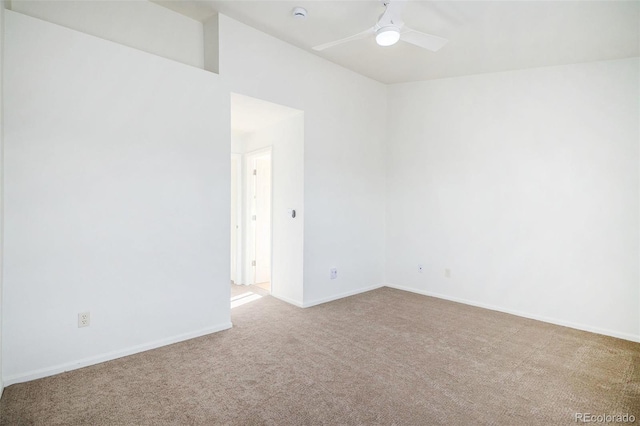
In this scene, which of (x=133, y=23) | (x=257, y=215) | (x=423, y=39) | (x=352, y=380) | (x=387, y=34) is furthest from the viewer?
(x=257, y=215)

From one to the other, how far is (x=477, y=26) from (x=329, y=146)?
1.98 metres

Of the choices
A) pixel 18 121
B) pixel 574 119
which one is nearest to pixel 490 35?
pixel 574 119

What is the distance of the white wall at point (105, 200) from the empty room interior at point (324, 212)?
0.05ft

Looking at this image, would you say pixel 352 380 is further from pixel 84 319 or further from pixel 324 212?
pixel 324 212

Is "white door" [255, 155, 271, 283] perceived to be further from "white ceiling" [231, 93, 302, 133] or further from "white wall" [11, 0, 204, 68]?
"white wall" [11, 0, 204, 68]

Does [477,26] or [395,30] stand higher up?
[477,26]

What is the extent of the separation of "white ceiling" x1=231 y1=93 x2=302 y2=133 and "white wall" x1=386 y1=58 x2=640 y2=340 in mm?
1794

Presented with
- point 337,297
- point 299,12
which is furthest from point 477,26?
point 337,297

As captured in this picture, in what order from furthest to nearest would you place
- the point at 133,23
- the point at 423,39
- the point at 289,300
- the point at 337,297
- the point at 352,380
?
1. the point at 337,297
2. the point at 289,300
3. the point at 133,23
4. the point at 423,39
5. the point at 352,380

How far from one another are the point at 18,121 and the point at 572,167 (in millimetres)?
4892

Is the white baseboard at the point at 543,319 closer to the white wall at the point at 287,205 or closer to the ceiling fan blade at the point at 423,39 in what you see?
the white wall at the point at 287,205

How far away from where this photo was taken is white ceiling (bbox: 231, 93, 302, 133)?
3602 mm

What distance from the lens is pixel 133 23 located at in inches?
118

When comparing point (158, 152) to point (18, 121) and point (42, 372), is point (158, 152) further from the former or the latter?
point (42, 372)
